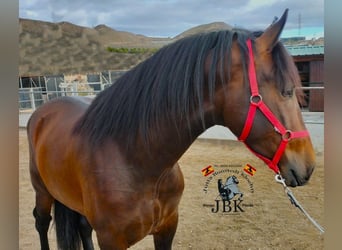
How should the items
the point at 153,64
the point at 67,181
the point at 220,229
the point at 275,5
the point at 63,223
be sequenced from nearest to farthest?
the point at 153,64
the point at 67,181
the point at 275,5
the point at 63,223
the point at 220,229

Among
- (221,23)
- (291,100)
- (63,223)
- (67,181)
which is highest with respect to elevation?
(221,23)

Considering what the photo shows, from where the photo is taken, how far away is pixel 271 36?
0.67m

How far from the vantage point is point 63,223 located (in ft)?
4.29

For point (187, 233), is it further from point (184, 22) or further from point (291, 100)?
point (291, 100)

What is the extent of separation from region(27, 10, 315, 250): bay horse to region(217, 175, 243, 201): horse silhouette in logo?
0.37 meters

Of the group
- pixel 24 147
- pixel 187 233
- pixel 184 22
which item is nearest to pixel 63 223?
pixel 24 147

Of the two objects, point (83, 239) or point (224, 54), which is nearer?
point (224, 54)

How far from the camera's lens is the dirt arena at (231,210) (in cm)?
133

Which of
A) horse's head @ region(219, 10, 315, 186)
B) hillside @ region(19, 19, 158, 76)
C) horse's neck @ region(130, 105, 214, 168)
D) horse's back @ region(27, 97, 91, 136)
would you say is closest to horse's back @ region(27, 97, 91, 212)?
horse's back @ region(27, 97, 91, 136)

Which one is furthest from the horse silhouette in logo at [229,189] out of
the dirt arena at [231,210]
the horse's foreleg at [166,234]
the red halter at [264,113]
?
the red halter at [264,113]

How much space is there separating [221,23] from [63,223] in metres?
0.98

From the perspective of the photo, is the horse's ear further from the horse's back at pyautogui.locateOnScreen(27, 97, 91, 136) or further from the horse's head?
the horse's back at pyautogui.locateOnScreen(27, 97, 91, 136)

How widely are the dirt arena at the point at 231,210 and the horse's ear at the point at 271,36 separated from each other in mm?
704

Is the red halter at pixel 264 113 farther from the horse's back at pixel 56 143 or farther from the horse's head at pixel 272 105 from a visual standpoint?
the horse's back at pixel 56 143
